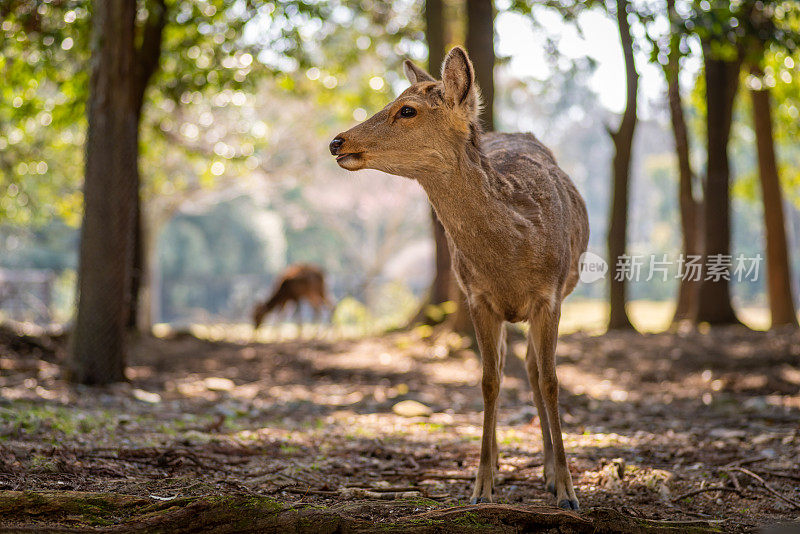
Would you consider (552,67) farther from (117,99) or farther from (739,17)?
(117,99)

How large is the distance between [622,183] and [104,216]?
8.11m

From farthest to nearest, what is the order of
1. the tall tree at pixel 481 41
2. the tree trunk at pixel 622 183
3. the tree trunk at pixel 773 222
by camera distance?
the tree trunk at pixel 773 222 < the tree trunk at pixel 622 183 < the tall tree at pixel 481 41

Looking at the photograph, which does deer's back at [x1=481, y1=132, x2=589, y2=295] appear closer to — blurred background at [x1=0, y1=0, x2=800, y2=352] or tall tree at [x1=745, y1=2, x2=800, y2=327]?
blurred background at [x1=0, y1=0, x2=800, y2=352]

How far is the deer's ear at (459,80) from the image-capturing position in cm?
430

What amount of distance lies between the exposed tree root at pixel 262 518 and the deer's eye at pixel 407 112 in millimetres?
2022

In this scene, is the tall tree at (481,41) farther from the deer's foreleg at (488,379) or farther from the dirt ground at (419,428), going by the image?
the deer's foreleg at (488,379)

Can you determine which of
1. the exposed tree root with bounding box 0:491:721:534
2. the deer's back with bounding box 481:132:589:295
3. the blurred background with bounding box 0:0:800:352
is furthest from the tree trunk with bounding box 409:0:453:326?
the exposed tree root with bounding box 0:491:721:534

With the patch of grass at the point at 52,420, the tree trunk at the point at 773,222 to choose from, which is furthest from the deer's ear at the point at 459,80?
the tree trunk at the point at 773,222

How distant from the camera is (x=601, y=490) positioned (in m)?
4.61

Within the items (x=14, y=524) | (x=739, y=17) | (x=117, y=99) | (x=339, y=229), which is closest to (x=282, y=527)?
(x=14, y=524)

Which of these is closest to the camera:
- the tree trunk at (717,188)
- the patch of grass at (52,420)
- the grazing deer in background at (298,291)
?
the patch of grass at (52,420)

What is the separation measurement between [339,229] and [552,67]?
2405cm

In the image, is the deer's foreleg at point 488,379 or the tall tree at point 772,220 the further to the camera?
the tall tree at point 772,220

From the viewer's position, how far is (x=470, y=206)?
439 centimetres
